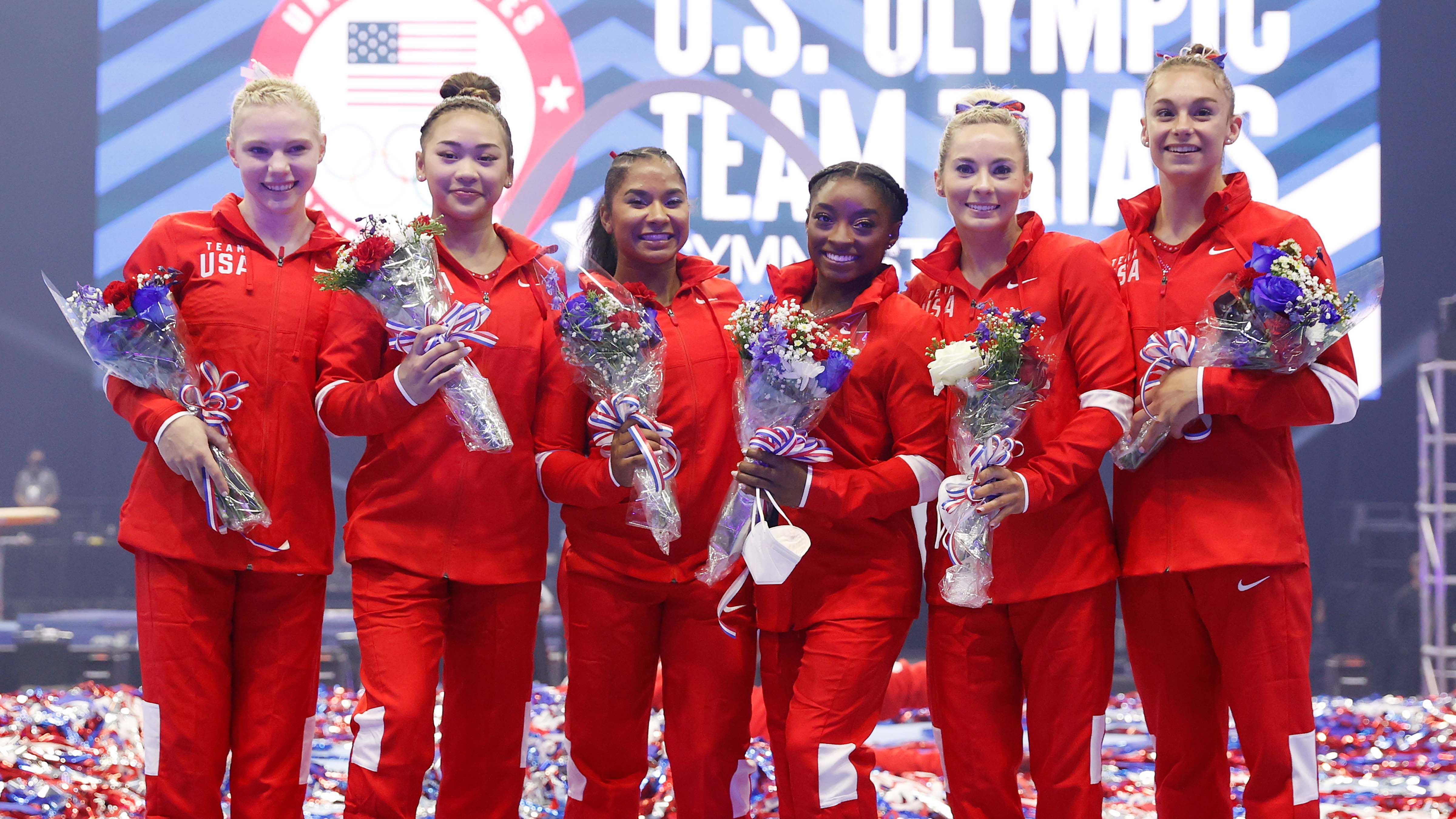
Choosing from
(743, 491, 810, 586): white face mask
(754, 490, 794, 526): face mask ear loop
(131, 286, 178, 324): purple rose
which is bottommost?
(743, 491, 810, 586): white face mask

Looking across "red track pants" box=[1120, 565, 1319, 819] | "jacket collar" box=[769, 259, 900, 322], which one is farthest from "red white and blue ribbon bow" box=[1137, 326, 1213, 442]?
"jacket collar" box=[769, 259, 900, 322]

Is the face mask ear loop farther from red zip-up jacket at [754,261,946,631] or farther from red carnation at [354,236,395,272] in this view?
red carnation at [354,236,395,272]

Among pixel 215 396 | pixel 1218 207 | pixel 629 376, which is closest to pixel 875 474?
pixel 629 376

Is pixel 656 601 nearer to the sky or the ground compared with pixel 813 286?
nearer to the ground

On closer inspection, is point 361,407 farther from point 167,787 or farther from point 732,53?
point 732,53

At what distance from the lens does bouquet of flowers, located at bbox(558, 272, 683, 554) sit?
272cm

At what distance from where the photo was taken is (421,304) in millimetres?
2752

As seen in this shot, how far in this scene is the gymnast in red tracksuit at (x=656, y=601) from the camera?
285cm

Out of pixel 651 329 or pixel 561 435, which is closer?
pixel 651 329

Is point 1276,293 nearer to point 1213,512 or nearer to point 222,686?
point 1213,512

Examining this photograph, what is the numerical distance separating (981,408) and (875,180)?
606mm

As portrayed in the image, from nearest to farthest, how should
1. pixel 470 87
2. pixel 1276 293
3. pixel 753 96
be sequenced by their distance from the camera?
pixel 1276 293
pixel 470 87
pixel 753 96

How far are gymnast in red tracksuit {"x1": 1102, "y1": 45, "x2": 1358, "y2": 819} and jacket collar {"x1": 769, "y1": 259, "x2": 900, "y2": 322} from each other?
58cm

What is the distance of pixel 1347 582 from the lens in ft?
22.6
